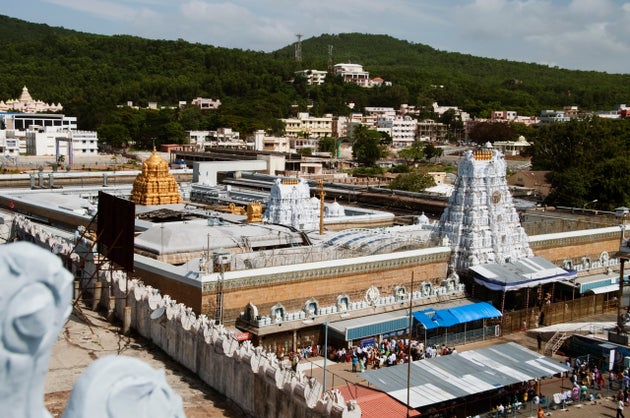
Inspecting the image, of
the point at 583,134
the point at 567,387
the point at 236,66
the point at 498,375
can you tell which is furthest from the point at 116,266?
the point at 236,66

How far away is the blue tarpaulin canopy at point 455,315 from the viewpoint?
25.5 meters

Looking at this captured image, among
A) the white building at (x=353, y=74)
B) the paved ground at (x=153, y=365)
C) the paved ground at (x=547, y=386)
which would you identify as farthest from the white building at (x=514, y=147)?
the paved ground at (x=153, y=365)

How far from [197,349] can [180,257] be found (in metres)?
9.87

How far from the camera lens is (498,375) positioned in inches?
791

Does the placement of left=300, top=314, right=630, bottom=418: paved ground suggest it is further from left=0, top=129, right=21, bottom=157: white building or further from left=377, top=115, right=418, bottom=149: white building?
left=377, top=115, right=418, bottom=149: white building

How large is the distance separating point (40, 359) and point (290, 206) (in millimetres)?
32581

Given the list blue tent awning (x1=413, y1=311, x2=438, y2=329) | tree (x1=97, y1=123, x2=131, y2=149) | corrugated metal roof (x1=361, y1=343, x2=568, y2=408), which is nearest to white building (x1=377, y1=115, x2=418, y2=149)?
tree (x1=97, y1=123, x2=131, y2=149)

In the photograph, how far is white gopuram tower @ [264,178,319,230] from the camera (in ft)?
123

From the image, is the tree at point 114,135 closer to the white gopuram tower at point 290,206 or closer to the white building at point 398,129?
the white building at point 398,129

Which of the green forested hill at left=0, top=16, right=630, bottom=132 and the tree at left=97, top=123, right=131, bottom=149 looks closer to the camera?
the tree at left=97, top=123, right=131, bottom=149

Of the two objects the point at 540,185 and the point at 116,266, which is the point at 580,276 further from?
the point at 540,185

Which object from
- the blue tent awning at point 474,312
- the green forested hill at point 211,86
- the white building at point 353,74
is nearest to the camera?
the blue tent awning at point 474,312

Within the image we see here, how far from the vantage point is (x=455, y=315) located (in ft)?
85.9

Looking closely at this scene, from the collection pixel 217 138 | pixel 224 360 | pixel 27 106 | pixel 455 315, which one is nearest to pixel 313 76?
pixel 27 106
